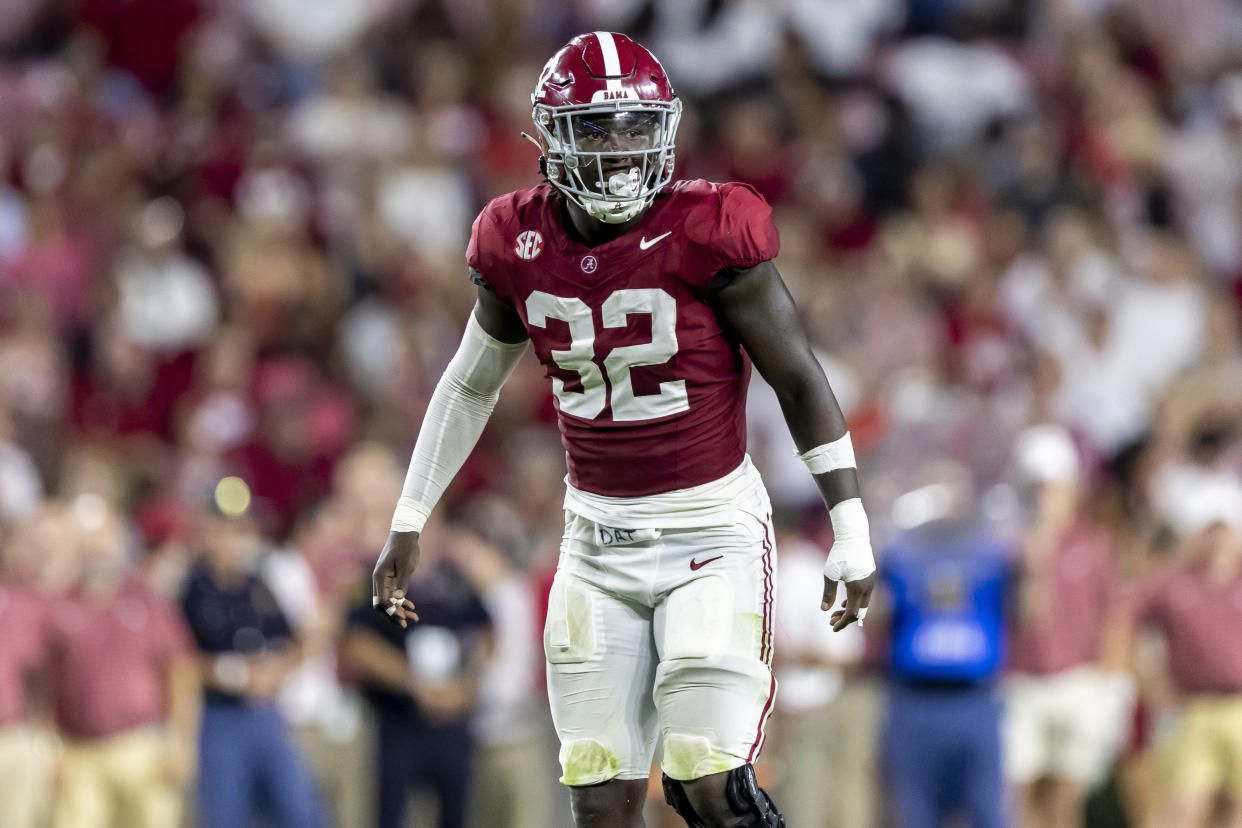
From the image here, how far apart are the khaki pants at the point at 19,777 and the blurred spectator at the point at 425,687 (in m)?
1.47

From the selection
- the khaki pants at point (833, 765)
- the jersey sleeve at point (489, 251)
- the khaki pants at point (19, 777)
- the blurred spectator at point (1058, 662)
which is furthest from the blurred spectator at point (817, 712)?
the jersey sleeve at point (489, 251)

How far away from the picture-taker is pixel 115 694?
8.51 m

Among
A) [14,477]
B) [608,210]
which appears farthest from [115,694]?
[608,210]

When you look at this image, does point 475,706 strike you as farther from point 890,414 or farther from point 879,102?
point 879,102

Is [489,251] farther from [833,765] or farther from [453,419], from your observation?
[833,765]

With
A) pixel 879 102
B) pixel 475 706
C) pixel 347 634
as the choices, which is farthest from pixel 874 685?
pixel 879 102

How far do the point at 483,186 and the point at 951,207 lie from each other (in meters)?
2.94

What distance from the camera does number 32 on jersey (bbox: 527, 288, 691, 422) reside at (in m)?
4.31

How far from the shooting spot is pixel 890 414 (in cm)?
1020

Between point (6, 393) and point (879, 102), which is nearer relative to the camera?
point (6, 393)

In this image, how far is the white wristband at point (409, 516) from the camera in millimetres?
4777

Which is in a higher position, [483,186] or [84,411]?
[483,186]

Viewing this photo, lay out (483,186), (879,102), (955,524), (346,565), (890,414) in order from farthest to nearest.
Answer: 1. (879,102)
2. (483,186)
3. (890,414)
4. (346,565)
5. (955,524)

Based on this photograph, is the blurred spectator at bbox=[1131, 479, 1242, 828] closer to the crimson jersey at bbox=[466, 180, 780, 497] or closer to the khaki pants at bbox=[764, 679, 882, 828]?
the khaki pants at bbox=[764, 679, 882, 828]
